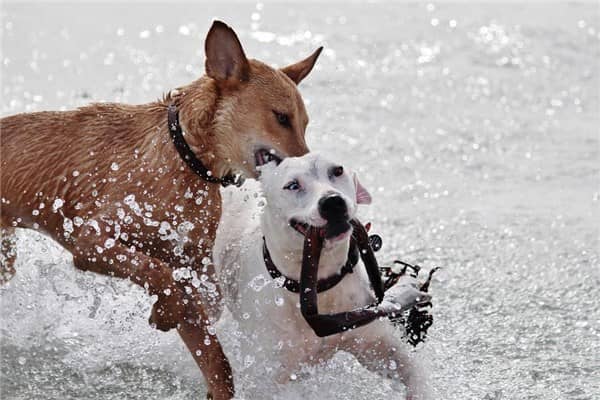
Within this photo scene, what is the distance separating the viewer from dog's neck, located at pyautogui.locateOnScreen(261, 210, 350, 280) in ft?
12.3

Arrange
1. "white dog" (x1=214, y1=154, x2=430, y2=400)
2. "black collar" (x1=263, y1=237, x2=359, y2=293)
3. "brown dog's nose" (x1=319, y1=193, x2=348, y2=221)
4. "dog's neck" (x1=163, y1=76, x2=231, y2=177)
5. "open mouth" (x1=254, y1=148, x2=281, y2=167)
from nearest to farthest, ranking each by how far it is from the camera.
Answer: "brown dog's nose" (x1=319, y1=193, x2=348, y2=221) → "white dog" (x1=214, y1=154, x2=430, y2=400) → "black collar" (x1=263, y1=237, x2=359, y2=293) → "open mouth" (x1=254, y1=148, x2=281, y2=167) → "dog's neck" (x1=163, y1=76, x2=231, y2=177)

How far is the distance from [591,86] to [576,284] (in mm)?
4787

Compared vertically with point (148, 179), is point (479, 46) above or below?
below

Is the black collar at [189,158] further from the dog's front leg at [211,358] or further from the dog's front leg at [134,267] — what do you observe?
the dog's front leg at [211,358]

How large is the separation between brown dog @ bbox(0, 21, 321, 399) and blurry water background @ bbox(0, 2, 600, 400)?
0.39m

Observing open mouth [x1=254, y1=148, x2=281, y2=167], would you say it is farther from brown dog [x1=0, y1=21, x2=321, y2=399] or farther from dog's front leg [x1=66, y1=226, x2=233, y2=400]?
dog's front leg [x1=66, y1=226, x2=233, y2=400]

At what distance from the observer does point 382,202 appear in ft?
23.5

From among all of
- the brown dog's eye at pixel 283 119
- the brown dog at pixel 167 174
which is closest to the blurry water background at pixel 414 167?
the brown dog at pixel 167 174

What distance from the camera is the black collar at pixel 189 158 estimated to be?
4.09 m

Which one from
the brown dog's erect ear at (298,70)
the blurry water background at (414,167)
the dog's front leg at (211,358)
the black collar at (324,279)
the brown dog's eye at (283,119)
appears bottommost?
the blurry water background at (414,167)

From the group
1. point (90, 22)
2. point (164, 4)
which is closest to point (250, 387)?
point (90, 22)

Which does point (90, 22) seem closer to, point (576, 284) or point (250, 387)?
point (576, 284)

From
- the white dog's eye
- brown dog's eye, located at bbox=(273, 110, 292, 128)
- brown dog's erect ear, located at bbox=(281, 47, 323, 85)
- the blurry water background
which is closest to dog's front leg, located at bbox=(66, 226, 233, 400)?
the blurry water background

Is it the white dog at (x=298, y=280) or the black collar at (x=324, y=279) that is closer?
the white dog at (x=298, y=280)
